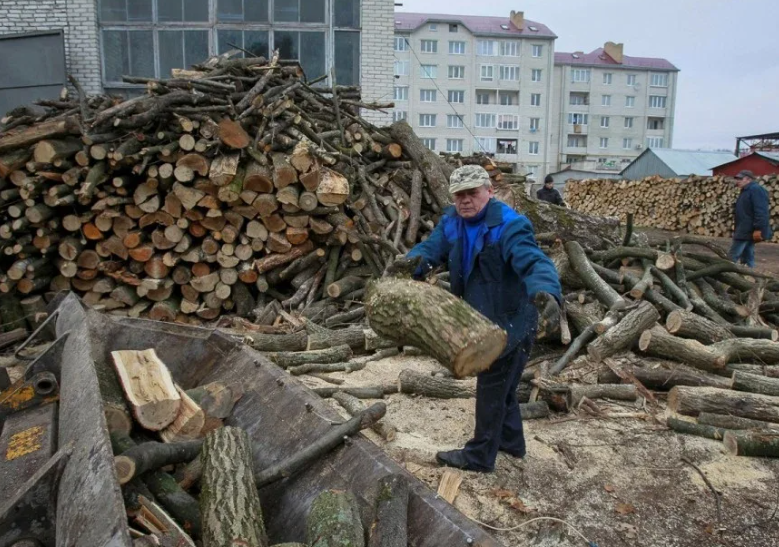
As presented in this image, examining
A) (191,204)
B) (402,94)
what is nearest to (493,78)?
(402,94)

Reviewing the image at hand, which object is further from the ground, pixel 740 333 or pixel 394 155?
pixel 394 155

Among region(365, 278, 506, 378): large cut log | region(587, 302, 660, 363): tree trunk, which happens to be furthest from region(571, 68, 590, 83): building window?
region(365, 278, 506, 378): large cut log

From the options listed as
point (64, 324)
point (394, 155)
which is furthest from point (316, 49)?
point (64, 324)

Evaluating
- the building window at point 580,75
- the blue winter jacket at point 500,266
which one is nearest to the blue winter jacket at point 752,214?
the blue winter jacket at point 500,266

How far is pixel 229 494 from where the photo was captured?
Answer: 2141 mm

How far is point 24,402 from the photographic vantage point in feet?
9.12

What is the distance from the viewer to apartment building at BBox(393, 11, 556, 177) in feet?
164

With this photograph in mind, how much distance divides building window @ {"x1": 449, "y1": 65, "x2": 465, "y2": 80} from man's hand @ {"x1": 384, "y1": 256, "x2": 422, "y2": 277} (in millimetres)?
50928

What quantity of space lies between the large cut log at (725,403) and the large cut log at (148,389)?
375 centimetres

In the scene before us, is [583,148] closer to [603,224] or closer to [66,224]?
[603,224]

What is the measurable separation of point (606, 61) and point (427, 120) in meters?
21.5

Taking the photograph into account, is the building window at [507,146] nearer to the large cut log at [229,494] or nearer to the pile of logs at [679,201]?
the pile of logs at [679,201]

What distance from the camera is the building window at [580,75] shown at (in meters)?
Answer: 55.8

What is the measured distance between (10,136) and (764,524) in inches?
297
